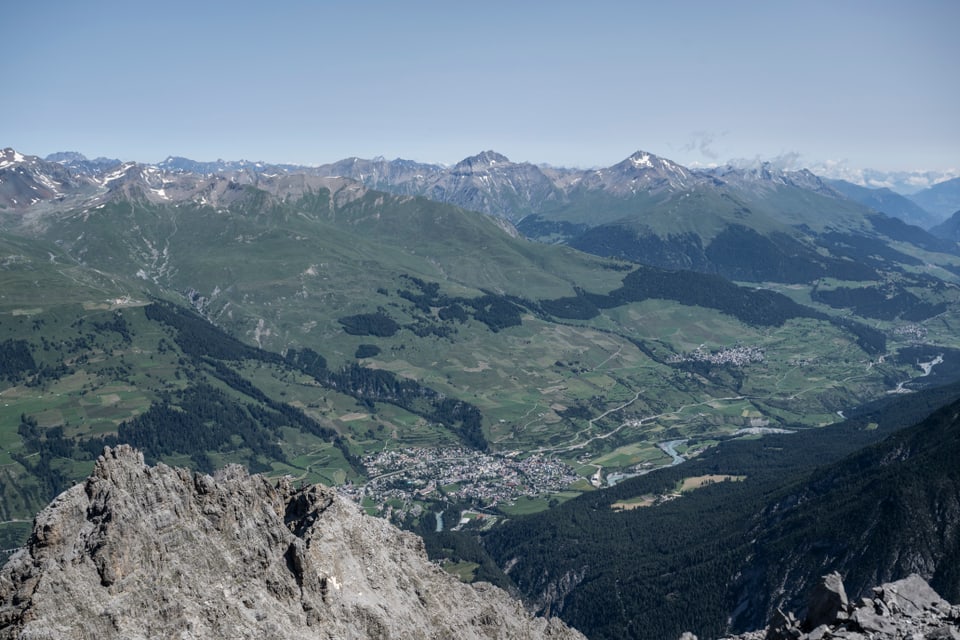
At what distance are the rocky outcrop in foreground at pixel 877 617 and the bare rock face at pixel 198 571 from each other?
31.5 m

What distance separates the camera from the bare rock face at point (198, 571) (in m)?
55.5

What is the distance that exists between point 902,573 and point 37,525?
14114 centimetres

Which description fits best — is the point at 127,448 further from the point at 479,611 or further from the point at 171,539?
the point at 479,611

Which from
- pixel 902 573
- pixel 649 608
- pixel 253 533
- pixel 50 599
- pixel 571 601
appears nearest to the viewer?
pixel 50 599

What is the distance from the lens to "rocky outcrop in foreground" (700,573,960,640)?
56.0 metres

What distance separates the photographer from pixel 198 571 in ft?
200

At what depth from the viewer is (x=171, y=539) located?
2445 inches

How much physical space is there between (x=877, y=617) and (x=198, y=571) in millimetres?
49691

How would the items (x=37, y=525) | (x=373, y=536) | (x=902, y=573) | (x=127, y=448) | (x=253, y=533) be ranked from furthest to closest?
(x=902, y=573), (x=373, y=536), (x=127, y=448), (x=253, y=533), (x=37, y=525)

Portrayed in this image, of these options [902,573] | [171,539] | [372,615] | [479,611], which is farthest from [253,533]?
[902,573]

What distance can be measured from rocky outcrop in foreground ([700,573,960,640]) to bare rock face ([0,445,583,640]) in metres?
31.5

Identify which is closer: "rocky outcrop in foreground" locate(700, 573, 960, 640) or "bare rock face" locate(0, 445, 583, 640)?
"bare rock face" locate(0, 445, 583, 640)

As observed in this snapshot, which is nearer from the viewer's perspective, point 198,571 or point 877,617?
point 877,617

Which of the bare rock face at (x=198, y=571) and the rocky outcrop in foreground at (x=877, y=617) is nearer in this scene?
the bare rock face at (x=198, y=571)
